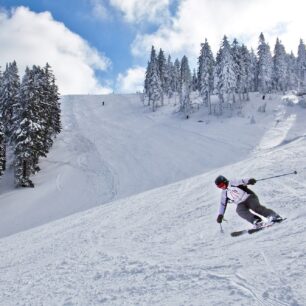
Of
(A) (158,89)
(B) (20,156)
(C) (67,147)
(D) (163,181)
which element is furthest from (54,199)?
(A) (158,89)

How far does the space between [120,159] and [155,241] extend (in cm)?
2993

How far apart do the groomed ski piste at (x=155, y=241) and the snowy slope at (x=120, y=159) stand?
0.69 feet

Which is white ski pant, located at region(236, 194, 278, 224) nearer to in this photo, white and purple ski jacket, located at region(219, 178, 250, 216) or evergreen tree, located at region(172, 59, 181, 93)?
white and purple ski jacket, located at region(219, 178, 250, 216)

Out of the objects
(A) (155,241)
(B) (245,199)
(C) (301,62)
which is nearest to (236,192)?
(B) (245,199)

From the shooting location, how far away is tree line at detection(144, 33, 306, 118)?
66000 millimetres

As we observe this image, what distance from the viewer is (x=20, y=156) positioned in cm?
3600

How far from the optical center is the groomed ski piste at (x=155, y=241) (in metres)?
6.74

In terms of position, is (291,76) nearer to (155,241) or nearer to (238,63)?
(238,63)

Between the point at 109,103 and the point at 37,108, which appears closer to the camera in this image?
the point at 37,108

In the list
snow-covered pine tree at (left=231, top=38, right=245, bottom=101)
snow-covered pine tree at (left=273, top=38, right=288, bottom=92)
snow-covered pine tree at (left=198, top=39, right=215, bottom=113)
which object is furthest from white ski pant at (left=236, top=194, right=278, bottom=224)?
snow-covered pine tree at (left=273, top=38, right=288, bottom=92)

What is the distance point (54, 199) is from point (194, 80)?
92422mm

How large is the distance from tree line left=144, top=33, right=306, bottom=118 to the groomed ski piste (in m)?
30.7

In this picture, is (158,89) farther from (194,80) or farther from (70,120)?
(194,80)

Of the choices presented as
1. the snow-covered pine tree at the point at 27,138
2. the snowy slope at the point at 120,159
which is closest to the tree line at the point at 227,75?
the snowy slope at the point at 120,159
